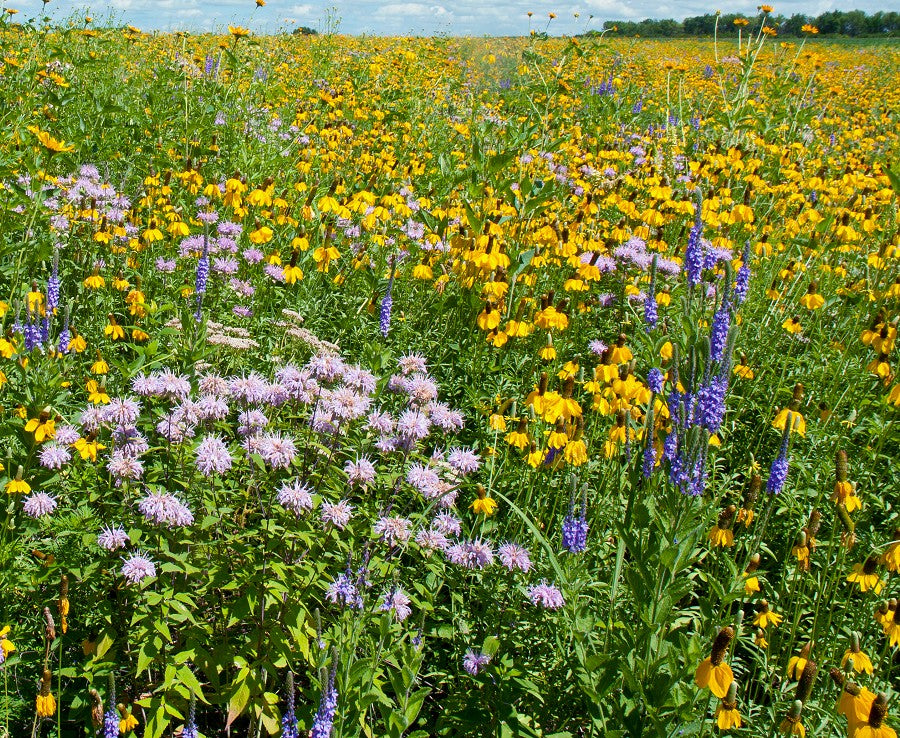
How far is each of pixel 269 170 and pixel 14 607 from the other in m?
4.00

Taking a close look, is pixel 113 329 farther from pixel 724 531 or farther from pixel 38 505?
pixel 724 531

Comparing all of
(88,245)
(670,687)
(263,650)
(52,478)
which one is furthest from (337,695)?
(88,245)

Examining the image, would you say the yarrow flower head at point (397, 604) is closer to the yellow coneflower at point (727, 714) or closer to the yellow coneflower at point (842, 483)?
the yellow coneflower at point (727, 714)

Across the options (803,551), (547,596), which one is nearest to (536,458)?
(547,596)

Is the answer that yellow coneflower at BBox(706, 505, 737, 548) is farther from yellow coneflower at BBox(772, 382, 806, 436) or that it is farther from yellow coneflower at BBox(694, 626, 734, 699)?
yellow coneflower at BBox(694, 626, 734, 699)

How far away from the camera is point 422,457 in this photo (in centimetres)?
264

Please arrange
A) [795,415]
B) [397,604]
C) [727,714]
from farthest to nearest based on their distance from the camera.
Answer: [795,415]
[397,604]
[727,714]

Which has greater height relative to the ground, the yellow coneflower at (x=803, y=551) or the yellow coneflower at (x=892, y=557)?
the yellow coneflower at (x=892, y=557)

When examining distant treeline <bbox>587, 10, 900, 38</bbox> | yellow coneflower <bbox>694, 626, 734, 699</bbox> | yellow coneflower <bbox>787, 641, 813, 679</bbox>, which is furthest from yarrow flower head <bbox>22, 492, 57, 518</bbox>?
distant treeline <bbox>587, 10, 900, 38</bbox>

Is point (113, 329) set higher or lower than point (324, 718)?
higher

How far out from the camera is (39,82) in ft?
17.9

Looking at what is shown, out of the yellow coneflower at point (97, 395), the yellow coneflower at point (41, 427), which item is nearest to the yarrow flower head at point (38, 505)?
the yellow coneflower at point (41, 427)

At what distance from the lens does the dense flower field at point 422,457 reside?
2.02 m

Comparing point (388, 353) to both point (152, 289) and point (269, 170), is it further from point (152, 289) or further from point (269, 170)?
point (269, 170)
